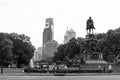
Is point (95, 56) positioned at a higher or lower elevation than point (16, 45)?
lower

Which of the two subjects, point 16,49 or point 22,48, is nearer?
point 16,49

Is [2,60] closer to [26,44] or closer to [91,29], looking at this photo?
[26,44]

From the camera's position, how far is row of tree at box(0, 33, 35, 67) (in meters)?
102

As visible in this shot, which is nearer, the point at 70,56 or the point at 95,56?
the point at 95,56

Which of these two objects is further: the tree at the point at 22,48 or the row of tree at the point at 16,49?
the tree at the point at 22,48

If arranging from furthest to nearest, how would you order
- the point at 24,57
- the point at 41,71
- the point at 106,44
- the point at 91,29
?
the point at 24,57 → the point at 106,44 → the point at 91,29 → the point at 41,71

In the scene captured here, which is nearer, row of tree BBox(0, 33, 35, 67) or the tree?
row of tree BBox(0, 33, 35, 67)

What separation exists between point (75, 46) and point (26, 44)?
940 inches

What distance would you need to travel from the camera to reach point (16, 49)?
11569 centimetres

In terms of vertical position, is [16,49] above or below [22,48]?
below

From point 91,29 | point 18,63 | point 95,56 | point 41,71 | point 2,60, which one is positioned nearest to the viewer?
point 41,71

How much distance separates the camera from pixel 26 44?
118750 millimetres

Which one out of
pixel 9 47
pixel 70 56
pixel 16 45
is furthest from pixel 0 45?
pixel 70 56

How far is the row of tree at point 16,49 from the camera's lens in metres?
102
